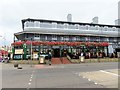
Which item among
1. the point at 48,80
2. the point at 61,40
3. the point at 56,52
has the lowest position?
the point at 48,80

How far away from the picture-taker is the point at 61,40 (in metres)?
65.5

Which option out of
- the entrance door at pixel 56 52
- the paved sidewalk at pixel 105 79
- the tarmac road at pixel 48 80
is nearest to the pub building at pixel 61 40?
the entrance door at pixel 56 52

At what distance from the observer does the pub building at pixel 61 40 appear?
53.9m

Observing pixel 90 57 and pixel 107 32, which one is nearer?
pixel 90 57

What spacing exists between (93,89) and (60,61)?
128ft

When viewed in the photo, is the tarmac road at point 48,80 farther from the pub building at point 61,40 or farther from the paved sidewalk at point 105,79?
the pub building at point 61,40

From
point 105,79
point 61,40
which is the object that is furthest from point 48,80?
point 61,40

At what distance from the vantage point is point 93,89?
1346 cm

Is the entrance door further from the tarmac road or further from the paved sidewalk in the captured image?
the paved sidewalk

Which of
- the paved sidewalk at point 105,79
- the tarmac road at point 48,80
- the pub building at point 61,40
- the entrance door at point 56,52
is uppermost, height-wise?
the pub building at point 61,40

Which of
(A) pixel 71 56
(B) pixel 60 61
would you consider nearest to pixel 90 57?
(A) pixel 71 56

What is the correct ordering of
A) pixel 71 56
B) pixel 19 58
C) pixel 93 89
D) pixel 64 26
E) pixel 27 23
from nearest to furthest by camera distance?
pixel 93 89 → pixel 19 58 → pixel 71 56 → pixel 27 23 → pixel 64 26

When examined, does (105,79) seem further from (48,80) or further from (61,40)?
(61,40)

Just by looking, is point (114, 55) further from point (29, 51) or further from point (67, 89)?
point (67, 89)
